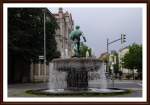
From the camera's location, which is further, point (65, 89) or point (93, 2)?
point (65, 89)

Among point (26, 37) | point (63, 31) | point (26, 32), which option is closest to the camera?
point (26, 37)

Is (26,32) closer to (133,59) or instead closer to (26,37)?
(26,37)

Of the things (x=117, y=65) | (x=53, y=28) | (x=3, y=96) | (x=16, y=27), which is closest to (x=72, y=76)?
(x=3, y=96)

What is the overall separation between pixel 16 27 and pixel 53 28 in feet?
26.3

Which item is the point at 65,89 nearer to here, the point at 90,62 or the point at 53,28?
the point at 90,62

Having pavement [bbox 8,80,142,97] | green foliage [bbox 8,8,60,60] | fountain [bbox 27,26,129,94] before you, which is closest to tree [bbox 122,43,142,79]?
green foliage [bbox 8,8,60,60]

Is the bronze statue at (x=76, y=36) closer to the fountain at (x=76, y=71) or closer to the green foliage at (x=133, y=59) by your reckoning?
the fountain at (x=76, y=71)

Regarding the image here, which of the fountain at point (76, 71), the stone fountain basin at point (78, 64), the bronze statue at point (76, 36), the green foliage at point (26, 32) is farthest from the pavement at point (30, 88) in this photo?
the green foliage at point (26, 32)

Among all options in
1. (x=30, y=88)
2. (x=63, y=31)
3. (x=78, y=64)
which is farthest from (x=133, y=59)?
(x=78, y=64)

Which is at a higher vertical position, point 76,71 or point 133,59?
point 133,59

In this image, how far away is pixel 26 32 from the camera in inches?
1764

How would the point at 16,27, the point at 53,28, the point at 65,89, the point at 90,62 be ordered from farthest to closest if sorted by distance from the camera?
the point at 53,28, the point at 16,27, the point at 65,89, the point at 90,62

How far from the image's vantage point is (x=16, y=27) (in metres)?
44.6

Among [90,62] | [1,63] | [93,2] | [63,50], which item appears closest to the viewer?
[93,2]
